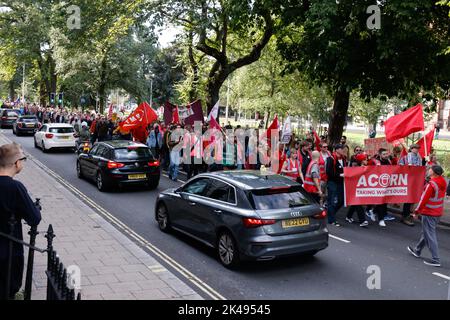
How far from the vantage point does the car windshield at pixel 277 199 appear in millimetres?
7820

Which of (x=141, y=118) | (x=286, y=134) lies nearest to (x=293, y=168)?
(x=286, y=134)

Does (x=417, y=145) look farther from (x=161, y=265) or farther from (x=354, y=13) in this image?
(x=161, y=265)

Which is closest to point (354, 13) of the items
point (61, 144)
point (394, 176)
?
point (394, 176)

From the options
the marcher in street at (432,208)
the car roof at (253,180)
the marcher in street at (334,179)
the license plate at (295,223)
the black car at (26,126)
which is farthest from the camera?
the black car at (26,126)

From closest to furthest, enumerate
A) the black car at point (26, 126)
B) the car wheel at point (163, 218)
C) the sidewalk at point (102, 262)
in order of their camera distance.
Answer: the sidewalk at point (102, 262) < the car wheel at point (163, 218) < the black car at point (26, 126)

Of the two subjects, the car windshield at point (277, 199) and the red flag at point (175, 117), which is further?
the red flag at point (175, 117)

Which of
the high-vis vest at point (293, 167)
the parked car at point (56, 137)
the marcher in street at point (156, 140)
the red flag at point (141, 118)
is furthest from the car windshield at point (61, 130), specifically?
the high-vis vest at point (293, 167)

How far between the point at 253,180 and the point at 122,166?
7.05 meters

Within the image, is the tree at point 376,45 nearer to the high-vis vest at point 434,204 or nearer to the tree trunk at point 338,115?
the tree trunk at point 338,115

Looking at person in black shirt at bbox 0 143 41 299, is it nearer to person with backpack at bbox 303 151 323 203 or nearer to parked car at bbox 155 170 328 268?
parked car at bbox 155 170 328 268

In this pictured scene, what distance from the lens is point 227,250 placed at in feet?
26.6

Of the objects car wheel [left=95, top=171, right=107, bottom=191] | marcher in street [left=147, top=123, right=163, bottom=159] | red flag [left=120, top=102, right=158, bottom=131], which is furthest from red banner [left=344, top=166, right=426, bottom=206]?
red flag [left=120, top=102, right=158, bottom=131]

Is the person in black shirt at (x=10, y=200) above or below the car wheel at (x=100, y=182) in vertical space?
above

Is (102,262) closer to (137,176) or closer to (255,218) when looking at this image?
(255,218)
